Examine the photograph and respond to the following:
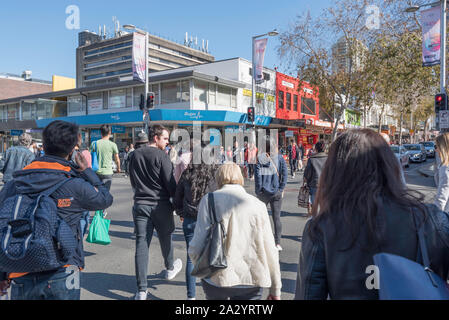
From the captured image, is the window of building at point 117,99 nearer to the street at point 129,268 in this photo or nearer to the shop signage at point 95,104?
the shop signage at point 95,104

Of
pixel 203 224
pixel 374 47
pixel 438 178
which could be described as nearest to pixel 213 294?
pixel 203 224

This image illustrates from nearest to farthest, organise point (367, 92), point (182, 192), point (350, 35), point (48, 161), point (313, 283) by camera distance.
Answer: point (313, 283)
point (48, 161)
point (182, 192)
point (350, 35)
point (367, 92)

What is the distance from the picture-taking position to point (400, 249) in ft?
4.42

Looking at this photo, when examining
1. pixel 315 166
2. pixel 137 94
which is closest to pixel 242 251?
pixel 315 166

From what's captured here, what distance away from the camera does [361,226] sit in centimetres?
139

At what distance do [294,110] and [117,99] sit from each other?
16.3 meters

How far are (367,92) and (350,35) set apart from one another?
461 cm

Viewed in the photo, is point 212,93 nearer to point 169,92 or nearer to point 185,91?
point 185,91

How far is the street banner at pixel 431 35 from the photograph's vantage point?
46.6 ft

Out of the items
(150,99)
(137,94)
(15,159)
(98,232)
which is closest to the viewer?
(98,232)

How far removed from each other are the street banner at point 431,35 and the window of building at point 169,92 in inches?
607

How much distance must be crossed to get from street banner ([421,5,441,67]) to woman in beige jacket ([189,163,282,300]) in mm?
15467

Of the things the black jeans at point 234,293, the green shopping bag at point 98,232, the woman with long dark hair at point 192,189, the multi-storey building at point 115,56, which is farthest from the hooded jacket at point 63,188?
the multi-storey building at point 115,56
